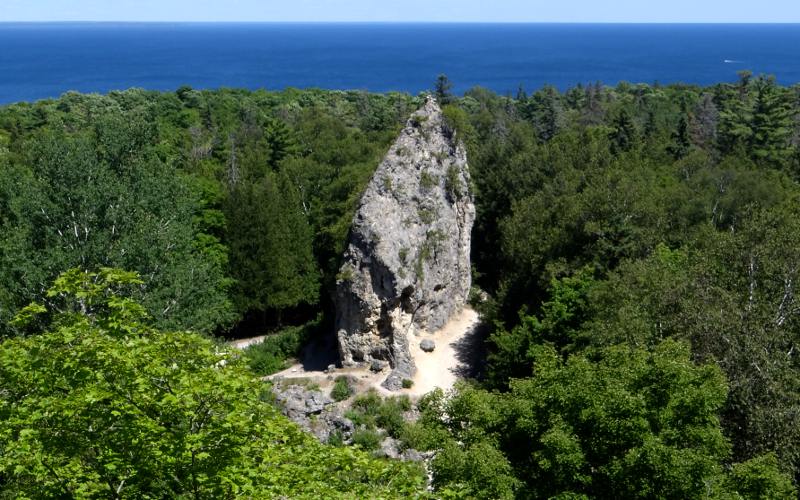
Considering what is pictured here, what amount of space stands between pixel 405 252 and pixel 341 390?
794 centimetres

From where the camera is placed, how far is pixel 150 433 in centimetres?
1106

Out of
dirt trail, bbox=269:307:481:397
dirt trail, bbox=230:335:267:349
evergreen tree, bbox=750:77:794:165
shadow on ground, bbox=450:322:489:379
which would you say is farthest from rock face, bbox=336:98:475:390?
evergreen tree, bbox=750:77:794:165

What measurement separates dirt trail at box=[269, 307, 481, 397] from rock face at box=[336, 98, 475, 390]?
57cm

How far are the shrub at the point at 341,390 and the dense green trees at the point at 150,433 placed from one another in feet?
68.3

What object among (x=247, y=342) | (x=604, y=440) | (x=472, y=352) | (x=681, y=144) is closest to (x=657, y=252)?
(x=472, y=352)

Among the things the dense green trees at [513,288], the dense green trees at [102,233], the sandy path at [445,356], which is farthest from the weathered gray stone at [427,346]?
the dense green trees at [102,233]

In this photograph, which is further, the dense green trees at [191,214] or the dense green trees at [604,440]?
the dense green trees at [191,214]

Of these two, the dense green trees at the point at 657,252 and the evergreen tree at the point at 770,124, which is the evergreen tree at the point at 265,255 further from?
the evergreen tree at the point at 770,124

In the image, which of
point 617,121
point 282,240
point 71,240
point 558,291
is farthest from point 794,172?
point 71,240

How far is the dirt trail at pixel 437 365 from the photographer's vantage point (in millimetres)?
34638

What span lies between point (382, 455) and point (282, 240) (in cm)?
1785

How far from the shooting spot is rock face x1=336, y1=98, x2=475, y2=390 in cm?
3566

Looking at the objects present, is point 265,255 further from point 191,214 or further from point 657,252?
point 657,252

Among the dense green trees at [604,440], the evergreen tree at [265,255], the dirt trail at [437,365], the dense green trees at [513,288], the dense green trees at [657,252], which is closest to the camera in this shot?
the dense green trees at [513,288]
